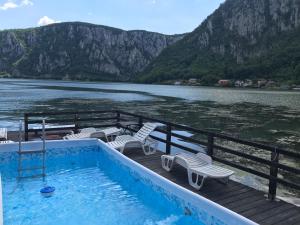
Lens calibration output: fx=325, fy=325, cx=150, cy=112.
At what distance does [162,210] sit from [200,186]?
1.01m

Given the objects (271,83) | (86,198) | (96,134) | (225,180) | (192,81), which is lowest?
(86,198)

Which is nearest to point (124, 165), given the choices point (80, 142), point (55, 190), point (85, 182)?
point (85, 182)

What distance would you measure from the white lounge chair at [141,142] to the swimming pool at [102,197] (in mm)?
335

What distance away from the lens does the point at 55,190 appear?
27.6 feet

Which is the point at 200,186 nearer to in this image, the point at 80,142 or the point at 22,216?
the point at 22,216

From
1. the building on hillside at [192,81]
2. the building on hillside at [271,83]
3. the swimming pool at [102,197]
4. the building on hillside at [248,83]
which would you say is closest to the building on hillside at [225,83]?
the building on hillside at [248,83]

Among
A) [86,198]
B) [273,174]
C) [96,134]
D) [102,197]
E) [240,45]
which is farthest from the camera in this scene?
[240,45]

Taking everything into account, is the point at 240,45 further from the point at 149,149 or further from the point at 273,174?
the point at 273,174

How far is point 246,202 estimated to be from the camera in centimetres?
663

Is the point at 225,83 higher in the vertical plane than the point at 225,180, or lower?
higher

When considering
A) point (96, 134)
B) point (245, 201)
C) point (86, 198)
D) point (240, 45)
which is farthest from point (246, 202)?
point (240, 45)

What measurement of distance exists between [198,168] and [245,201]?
1.35 m

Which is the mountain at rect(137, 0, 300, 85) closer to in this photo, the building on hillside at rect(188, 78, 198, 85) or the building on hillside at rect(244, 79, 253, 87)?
the building on hillside at rect(188, 78, 198, 85)

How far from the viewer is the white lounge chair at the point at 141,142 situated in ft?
34.7
